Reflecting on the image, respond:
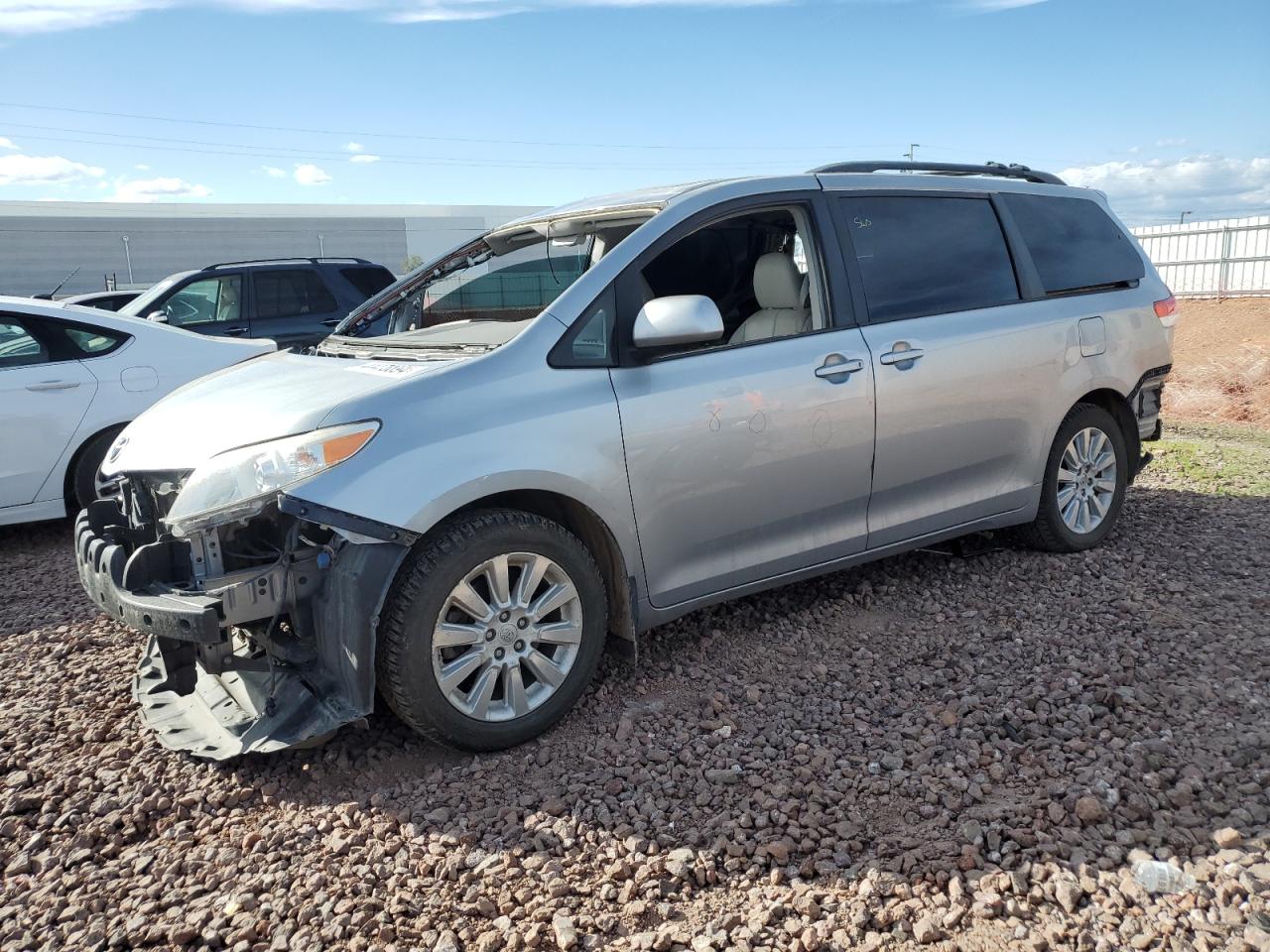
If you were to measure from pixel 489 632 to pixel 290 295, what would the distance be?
7.52 m

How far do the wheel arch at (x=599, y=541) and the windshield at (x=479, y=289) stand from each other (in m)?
0.66

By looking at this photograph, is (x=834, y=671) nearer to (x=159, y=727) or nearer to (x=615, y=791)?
(x=615, y=791)

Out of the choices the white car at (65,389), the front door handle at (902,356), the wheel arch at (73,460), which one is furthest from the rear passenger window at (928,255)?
the wheel arch at (73,460)

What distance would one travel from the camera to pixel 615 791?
3299 millimetres

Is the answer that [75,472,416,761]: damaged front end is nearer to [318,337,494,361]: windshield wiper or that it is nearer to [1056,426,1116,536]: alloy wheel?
[318,337,494,361]: windshield wiper

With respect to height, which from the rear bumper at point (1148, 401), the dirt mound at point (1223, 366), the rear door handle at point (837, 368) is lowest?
the dirt mound at point (1223, 366)

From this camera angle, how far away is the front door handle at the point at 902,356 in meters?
4.34

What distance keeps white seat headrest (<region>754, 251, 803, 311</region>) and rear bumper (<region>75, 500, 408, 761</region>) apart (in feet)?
6.86

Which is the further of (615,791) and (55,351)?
(55,351)

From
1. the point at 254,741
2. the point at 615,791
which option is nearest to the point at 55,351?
the point at 254,741

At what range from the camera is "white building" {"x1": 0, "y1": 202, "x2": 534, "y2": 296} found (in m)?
51.7

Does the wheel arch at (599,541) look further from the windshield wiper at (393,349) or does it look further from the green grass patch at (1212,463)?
Result: the green grass patch at (1212,463)

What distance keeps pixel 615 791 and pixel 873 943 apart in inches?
40.2

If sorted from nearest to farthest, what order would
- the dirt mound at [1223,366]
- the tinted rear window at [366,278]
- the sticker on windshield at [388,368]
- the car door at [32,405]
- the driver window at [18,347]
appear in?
the sticker on windshield at [388,368] → the car door at [32,405] → the driver window at [18,347] → the tinted rear window at [366,278] → the dirt mound at [1223,366]
